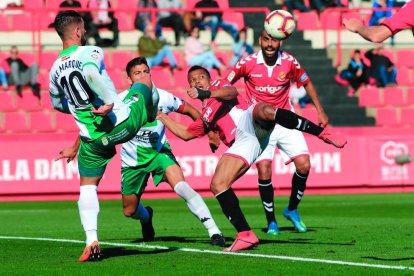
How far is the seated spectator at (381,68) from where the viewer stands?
2717cm

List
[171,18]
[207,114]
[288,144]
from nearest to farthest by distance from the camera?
[207,114], [288,144], [171,18]

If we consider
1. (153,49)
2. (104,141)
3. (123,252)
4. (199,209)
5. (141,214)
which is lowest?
(123,252)

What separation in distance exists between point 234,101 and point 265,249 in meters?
1.71

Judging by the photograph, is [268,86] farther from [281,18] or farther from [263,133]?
[263,133]

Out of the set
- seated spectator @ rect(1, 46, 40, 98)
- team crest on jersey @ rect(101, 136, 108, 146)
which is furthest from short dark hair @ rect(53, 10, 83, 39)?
seated spectator @ rect(1, 46, 40, 98)

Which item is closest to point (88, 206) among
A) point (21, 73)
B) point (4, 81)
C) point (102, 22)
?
point (21, 73)

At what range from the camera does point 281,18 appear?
11727 mm

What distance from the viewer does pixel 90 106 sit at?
9328 mm

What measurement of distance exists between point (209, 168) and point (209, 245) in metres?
10.5

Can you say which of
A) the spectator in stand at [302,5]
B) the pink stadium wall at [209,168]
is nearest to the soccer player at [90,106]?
the pink stadium wall at [209,168]

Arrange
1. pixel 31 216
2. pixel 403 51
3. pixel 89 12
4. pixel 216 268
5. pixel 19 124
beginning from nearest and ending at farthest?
pixel 216 268 < pixel 31 216 < pixel 19 124 < pixel 89 12 < pixel 403 51

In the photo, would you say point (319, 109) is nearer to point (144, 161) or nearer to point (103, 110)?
point (144, 161)

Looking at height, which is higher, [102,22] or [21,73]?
[102,22]

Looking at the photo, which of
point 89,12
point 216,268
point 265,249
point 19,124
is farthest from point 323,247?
point 89,12
